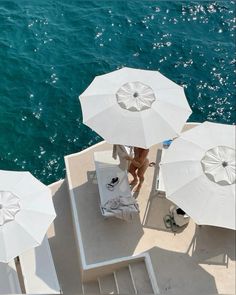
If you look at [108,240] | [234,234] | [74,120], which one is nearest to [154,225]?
[108,240]

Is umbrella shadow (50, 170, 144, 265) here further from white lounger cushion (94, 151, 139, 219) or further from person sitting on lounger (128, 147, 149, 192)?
person sitting on lounger (128, 147, 149, 192)

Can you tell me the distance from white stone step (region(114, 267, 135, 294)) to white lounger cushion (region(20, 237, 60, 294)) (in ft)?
5.58

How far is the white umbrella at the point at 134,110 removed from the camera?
11.0m

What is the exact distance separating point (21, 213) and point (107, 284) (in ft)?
11.2

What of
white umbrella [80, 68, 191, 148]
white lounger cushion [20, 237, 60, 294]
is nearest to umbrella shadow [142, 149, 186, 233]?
white umbrella [80, 68, 191, 148]

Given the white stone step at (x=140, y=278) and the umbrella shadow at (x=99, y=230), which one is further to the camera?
the umbrella shadow at (x=99, y=230)

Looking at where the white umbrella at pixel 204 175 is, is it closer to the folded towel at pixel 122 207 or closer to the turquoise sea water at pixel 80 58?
the folded towel at pixel 122 207

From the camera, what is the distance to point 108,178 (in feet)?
41.8

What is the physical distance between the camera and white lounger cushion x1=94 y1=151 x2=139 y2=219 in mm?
12297

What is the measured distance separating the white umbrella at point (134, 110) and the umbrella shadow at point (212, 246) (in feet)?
10.7

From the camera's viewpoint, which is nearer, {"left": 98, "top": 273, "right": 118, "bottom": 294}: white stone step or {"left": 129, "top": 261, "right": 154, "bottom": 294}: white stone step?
{"left": 129, "top": 261, "right": 154, "bottom": 294}: white stone step

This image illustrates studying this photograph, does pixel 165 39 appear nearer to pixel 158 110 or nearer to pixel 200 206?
pixel 158 110

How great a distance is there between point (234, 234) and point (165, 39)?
11776 millimetres

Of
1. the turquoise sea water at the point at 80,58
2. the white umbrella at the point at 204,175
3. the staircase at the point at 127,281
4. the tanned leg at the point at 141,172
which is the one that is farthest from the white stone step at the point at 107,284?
the turquoise sea water at the point at 80,58
